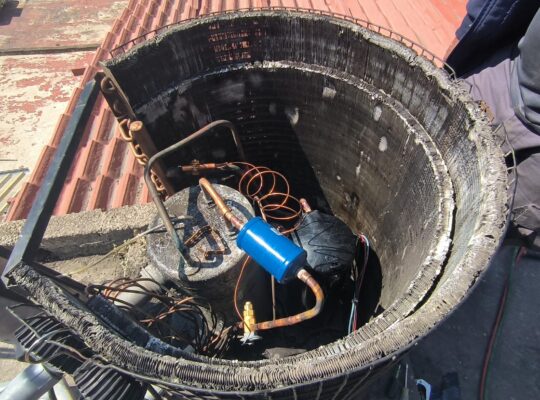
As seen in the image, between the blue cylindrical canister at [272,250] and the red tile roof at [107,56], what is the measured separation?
1917 millimetres

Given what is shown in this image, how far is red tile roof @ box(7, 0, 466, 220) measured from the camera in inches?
154

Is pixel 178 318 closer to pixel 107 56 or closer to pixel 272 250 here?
pixel 272 250

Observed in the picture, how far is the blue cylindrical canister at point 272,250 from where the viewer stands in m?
2.23

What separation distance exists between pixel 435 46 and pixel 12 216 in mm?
5071

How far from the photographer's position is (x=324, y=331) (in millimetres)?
3744

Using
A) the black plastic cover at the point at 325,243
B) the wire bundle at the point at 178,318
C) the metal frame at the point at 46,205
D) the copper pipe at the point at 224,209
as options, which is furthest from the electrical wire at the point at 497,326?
the metal frame at the point at 46,205

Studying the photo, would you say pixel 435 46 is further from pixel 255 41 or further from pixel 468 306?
pixel 468 306

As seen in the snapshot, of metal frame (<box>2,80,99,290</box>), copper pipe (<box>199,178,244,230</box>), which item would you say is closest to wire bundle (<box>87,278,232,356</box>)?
metal frame (<box>2,80,99,290</box>)

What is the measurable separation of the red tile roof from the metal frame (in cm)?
133

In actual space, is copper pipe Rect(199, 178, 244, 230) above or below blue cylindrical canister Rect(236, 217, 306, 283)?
above

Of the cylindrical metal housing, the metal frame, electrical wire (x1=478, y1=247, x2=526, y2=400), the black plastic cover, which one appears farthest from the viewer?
electrical wire (x1=478, y1=247, x2=526, y2=400)

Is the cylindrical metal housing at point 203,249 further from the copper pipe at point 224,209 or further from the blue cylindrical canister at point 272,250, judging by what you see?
the blue cylindrical canister at point 272,250

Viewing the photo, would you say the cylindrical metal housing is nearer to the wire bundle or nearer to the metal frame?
the wire bundle

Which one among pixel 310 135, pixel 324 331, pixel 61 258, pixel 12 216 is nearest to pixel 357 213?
pixel 310 135
